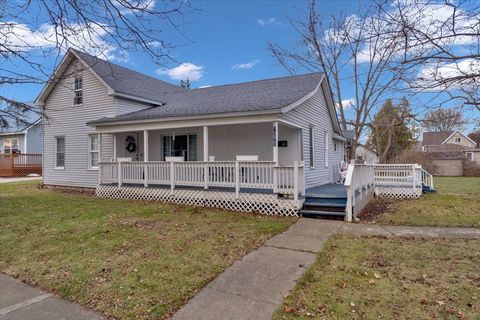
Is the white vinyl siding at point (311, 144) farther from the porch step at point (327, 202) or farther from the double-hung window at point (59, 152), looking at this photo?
the double-hung window at point (59, 152)

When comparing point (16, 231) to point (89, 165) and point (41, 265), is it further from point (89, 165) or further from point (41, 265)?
point (89, 165)

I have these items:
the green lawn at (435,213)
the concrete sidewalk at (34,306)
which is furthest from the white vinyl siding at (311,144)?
the concrete sidewalk at (34,306)

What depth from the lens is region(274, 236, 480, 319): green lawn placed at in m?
3.39

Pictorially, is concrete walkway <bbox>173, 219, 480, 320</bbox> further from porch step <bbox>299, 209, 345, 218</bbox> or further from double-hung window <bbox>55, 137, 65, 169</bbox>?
double-hung window <bbox>55, 137, 65, 169</bbox>

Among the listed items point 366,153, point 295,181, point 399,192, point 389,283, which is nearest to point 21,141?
point 295,181

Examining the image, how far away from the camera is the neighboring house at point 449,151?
3366 centimetres

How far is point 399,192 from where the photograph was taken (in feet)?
42.9

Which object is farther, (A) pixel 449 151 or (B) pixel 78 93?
Answer: (A) pixel 449 151

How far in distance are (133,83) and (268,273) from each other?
13.7m

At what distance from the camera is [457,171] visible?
33281 millimetres

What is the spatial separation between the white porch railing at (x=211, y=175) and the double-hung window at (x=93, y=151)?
197cm

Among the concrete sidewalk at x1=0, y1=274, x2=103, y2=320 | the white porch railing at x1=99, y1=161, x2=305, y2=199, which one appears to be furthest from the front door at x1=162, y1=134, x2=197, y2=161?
the concrete sidewalk at x1=0, y1=274, x2=103, y2=320

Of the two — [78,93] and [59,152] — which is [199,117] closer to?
[78,93]

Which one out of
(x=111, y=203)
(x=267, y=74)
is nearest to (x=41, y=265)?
(x=111, y=203)
